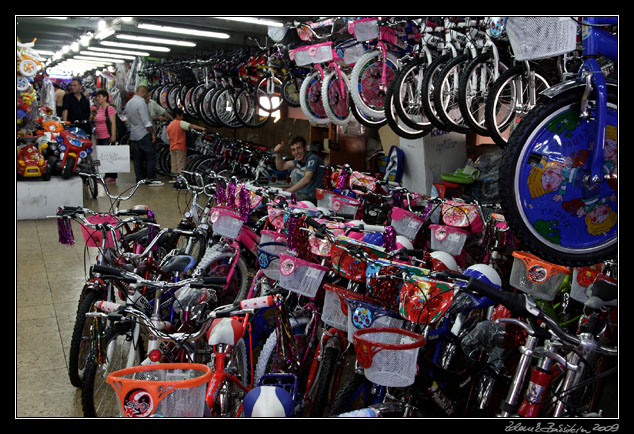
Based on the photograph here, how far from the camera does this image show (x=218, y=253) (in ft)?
14.4

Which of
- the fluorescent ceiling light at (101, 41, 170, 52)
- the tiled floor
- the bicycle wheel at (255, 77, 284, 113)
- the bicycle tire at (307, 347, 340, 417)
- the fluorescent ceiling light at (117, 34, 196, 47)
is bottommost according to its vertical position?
the tiled floor

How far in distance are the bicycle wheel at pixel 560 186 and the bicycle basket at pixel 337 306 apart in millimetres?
824

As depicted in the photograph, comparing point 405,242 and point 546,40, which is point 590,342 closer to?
point 546,40

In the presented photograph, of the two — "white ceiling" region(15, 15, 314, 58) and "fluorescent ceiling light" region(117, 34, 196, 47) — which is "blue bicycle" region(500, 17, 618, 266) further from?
"fluorescent ceiling light" region(117, 34, 196, 47)

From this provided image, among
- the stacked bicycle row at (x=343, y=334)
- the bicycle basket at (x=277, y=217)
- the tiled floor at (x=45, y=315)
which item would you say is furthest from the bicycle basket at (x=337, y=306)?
the tiled floor at (x=45, y=315)

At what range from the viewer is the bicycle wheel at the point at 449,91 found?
4.59 meters

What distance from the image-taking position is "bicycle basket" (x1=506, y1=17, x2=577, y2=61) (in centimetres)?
267

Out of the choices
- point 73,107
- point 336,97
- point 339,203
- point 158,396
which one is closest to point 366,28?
point 336,97

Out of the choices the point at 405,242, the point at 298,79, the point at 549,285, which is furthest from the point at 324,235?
the point at 298,79

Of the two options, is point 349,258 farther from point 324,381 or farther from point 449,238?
point 449,238

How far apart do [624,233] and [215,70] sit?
30.3 ft

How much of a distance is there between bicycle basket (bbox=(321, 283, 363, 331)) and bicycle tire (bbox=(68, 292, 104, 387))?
4.61 ft

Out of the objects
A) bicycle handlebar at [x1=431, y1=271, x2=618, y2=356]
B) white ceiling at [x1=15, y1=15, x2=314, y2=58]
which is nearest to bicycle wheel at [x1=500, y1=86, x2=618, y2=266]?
bicycle handlebar at [x1=431, y1=271, x2=618, y2=356]

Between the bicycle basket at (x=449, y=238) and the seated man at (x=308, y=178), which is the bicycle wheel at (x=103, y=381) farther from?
the seated man at (x=308, y=178)
